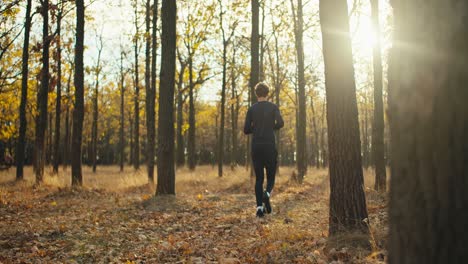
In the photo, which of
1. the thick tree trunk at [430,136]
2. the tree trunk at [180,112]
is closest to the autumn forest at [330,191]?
the thick tree trunk at [430,136]

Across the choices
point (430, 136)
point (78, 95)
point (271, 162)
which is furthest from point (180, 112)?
point (430, 136)

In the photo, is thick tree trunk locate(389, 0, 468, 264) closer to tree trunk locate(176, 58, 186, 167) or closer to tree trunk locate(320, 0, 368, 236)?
tree trunk locate(320, 0, 368, 236)

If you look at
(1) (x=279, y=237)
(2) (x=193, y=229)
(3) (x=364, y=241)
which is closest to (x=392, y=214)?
(3) (x=364, y=241)

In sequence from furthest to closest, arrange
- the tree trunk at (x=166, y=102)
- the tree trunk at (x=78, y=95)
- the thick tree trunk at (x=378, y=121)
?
the tree trunk at (x=78, y=95)
the thick tree trunk at (x=378, y=121)
the tree trunk at (x=166, y=102)

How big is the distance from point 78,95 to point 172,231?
A: 8.16 meters

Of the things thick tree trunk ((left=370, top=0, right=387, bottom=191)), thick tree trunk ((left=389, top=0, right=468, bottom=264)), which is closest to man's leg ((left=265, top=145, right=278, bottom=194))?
thick tree trunk ((left=389, top=0, right=468, bottom=264))

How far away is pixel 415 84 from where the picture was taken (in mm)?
1624

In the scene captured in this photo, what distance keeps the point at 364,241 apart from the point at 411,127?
10.1 feet

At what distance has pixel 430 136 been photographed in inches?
61.0

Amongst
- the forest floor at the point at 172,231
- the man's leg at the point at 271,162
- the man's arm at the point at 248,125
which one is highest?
the man's arm at the point at 248,125

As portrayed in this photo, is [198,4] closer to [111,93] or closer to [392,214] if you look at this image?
[111,93]

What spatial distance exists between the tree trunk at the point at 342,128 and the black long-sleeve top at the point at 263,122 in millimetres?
2285

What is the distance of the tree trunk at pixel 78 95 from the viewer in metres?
12.8

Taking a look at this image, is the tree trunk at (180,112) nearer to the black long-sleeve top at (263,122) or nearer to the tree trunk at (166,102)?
the tree trunk at (166,102)
